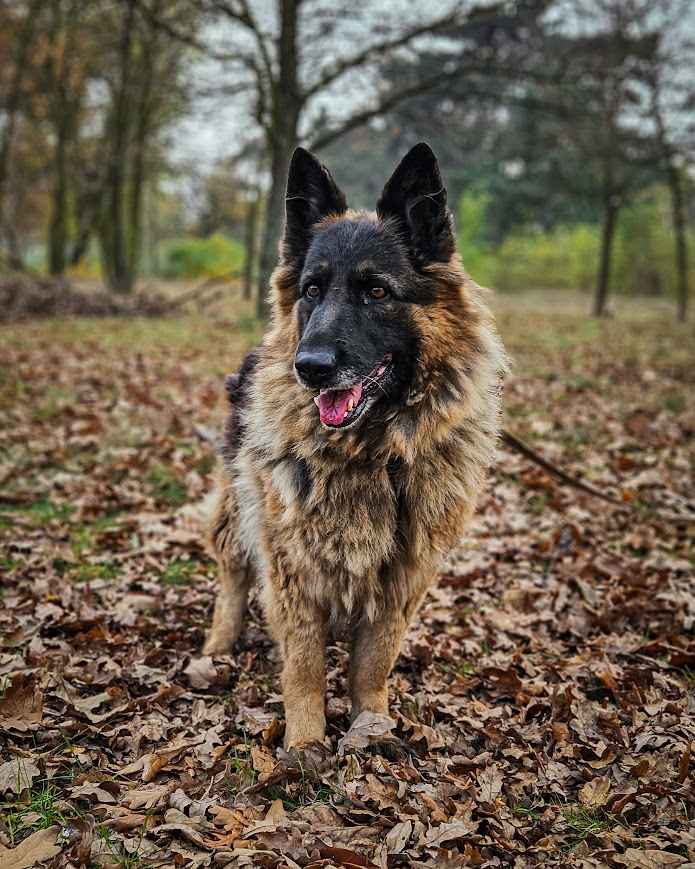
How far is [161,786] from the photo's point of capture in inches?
111

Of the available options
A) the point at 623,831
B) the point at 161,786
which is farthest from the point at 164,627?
the point at 623,831

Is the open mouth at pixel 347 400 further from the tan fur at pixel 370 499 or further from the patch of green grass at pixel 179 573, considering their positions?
the patch of green grass at pixel 179 573

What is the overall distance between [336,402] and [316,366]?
241mm

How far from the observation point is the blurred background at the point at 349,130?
43.7ft

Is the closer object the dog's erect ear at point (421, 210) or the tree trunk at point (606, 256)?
the dog's erect ear at point (421, 210)

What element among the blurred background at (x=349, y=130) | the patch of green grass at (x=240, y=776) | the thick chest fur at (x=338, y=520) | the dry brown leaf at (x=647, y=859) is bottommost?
the patch of green grass at (x=240, y=776)

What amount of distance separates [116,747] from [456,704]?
1702mm

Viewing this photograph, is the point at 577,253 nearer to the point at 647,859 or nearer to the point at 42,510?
the point at 42,510

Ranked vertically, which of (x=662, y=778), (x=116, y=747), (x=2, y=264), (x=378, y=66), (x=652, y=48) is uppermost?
(x=652, y=48)

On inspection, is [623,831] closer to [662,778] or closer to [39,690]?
[662,778]

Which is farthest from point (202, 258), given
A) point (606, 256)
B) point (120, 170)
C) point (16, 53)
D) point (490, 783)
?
point (490, 783)

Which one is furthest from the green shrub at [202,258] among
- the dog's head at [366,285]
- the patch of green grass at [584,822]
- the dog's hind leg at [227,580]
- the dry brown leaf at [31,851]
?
the patch of green grass at [584,822]

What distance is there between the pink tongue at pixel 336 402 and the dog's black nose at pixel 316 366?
0.11 metres

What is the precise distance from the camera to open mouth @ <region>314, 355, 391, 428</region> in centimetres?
297
